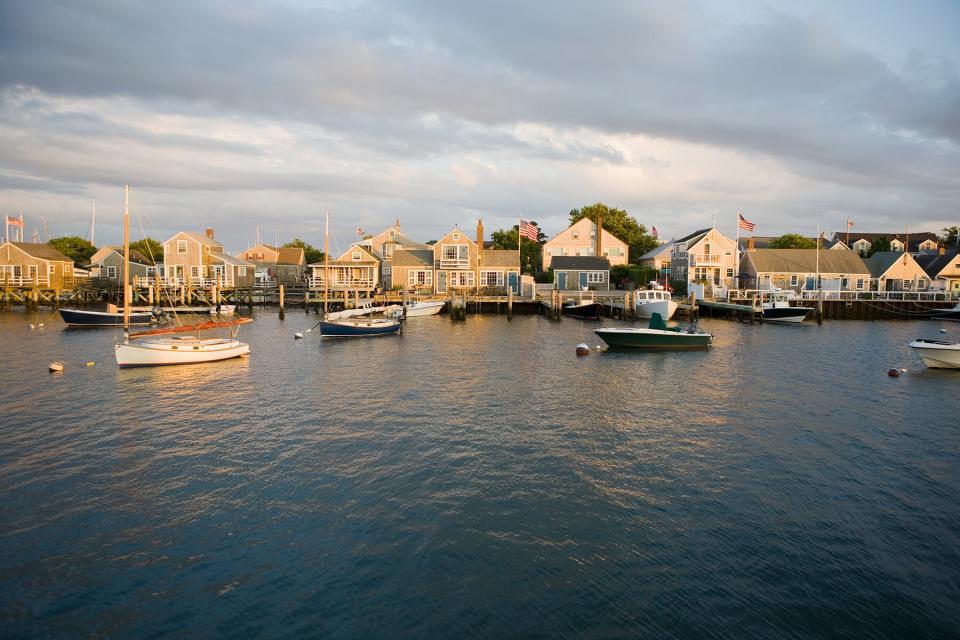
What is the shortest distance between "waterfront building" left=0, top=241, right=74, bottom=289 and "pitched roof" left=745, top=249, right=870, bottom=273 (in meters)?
101

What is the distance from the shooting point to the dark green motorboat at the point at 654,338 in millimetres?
42469

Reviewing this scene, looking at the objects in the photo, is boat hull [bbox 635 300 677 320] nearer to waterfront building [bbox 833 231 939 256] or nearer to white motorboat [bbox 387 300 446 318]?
white motorboat [bbox 387 300 446 318]

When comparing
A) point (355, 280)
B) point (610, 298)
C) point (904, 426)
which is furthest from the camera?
point (355, 280)

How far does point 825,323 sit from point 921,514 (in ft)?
189

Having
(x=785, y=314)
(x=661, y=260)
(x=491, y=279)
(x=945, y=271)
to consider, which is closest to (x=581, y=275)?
(x=491, y=279)

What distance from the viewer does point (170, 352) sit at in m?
34.6

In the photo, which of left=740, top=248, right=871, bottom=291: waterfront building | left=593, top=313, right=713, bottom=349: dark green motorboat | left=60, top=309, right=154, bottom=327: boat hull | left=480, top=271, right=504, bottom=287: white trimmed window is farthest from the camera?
left=740, top=248, right=871, bottom=291: waterfront building

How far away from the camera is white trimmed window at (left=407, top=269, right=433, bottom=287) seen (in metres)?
81.5

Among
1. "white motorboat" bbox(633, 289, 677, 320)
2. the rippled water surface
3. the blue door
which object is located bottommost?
the rippled water surface

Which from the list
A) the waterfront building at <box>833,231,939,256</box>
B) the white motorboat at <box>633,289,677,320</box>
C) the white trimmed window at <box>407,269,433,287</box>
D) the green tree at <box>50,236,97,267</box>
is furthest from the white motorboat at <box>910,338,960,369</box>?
the green tree at <box>50,236,97,267</box>

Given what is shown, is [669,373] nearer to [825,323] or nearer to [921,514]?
[921,514]

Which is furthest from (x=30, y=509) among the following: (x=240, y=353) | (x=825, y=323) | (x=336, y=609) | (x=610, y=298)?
(x=825, y=323)

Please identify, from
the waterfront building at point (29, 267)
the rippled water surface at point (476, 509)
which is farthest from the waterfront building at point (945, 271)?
the waterfront building at point (29, 267)

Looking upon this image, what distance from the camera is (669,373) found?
34812mm
